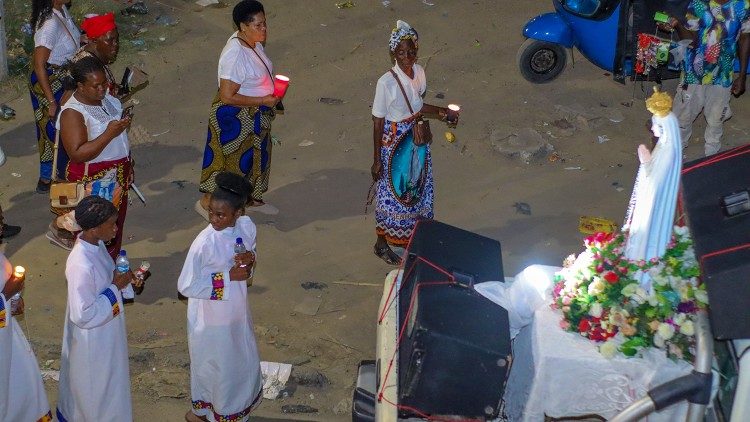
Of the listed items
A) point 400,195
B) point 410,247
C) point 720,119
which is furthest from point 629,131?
point 410,247

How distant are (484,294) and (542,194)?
4.01 metres

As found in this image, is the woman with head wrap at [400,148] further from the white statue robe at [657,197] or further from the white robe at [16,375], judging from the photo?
the white robe at [16,375]

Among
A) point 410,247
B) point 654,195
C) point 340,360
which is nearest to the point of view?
point 654,195

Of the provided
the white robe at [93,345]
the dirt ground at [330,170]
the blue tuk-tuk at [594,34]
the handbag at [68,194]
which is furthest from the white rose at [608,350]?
the blue tuk-tuk at [594,34]

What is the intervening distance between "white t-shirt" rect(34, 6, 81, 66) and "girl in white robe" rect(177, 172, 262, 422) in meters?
2.94

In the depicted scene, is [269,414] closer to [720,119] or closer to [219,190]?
[219,190]

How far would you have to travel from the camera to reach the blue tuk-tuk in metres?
9.97

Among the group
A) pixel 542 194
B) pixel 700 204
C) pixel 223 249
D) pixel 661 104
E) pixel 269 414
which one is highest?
pixel 661 104

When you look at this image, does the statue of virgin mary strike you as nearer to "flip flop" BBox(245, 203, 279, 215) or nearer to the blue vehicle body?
"flip flop" BBox(245, 203, 279, 215)

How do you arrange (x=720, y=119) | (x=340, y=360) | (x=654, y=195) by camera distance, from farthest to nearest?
(x=720, y=119) < (x=340, y=360) < (x=654, y=195)

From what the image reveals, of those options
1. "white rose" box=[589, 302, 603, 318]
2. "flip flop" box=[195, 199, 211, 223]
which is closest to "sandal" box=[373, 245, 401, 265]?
"flip flop" box=[195, 199, 211, 223]

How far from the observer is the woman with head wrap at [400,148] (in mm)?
7398

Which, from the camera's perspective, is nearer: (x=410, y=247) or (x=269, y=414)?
(x=410, y=247)

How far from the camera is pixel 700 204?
5.00 m
